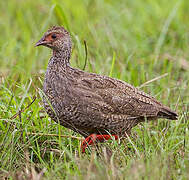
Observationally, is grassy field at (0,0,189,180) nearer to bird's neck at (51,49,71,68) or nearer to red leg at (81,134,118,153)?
red leg at (81,134,118,153)

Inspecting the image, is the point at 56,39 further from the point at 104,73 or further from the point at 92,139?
the point at 104,73

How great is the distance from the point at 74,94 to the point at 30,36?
3.97m

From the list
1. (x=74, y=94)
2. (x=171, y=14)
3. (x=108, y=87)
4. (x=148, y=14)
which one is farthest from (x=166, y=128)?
(x=148, y=14)

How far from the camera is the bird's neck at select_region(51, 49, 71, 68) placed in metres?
5.20

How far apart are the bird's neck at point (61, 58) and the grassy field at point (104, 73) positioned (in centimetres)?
36

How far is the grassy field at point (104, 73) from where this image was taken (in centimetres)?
437

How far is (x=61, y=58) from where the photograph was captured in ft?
17.1

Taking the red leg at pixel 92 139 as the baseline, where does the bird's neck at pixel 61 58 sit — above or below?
above

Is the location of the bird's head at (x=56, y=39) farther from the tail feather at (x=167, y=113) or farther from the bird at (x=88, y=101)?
the tail feather at (x=167, y=113)

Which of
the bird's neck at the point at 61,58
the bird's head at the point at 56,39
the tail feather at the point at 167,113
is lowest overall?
the tail feather at the point at 167,113

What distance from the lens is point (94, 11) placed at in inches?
333

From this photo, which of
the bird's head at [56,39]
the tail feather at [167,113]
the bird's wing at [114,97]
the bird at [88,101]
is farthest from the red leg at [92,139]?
the bird's head at [56,39]

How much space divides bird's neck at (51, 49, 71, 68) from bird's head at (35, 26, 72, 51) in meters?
0.03

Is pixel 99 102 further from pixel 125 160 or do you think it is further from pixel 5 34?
pixel 5 34
